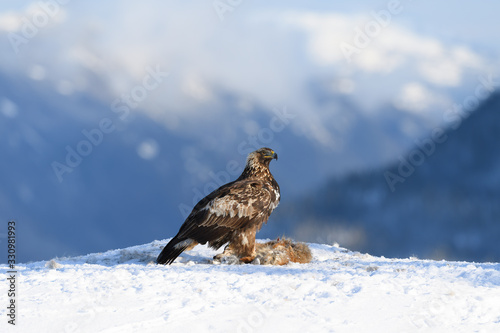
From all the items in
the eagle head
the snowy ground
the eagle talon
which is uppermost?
the eagle head

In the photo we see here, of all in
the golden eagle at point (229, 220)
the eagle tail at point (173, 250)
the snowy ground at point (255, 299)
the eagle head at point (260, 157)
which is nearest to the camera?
the snowy ground at point (255, 299)

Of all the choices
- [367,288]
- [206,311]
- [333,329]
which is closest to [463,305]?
[367,288]

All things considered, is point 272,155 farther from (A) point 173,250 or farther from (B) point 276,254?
(A) point 173,250

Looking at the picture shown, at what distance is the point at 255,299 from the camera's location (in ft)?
21.7

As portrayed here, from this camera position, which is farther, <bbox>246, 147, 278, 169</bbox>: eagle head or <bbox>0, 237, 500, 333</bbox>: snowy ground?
<bbox>246, 147, 278, 169</bbox>: eagle head

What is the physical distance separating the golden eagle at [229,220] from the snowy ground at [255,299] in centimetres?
99

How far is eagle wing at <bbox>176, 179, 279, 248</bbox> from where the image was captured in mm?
9438

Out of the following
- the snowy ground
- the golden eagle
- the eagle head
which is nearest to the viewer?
the snowy ground

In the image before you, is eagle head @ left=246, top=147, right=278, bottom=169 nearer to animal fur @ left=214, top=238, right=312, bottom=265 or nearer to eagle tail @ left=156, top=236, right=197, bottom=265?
animal fur @ left=214, top=238, right=312, bottom=265

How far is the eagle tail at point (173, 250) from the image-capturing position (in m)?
9.21

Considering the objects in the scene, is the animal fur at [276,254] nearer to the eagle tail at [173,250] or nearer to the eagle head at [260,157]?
the eagle tail at [173,250]

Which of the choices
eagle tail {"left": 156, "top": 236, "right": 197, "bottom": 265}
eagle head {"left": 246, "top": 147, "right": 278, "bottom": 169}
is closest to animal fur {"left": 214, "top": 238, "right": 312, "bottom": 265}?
eagle tail {"left": 156, "top": 236, "right": 197, "bottom": 265}

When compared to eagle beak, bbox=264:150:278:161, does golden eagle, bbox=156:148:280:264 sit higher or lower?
lower

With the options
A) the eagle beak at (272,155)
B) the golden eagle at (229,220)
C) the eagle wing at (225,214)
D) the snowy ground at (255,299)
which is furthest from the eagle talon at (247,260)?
the eagle beak at (272,155)
